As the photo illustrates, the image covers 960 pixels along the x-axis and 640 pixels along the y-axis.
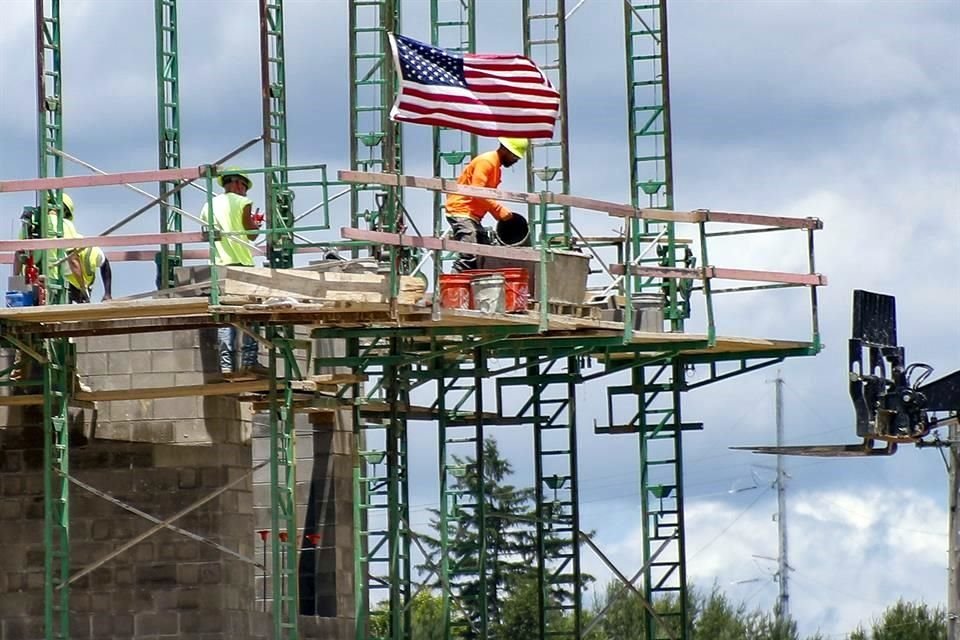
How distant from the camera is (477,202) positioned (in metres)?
31.6

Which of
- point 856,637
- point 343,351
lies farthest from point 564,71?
point 856,637

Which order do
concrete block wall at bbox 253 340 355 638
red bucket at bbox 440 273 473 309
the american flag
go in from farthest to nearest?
1. concrete block wall at bbox 253 340 355 638
2. red bucket at bbox 440 273 473 309
3. the american flag

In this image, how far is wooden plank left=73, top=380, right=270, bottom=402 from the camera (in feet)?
109

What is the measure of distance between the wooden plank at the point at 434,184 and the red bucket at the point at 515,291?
0.81 m

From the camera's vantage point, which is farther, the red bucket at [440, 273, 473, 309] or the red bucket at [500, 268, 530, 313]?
the red bucket at [500, 268, 530, 313]

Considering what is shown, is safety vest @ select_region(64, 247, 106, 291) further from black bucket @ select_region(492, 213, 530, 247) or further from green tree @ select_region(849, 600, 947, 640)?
green tree @ select_region(849, 600, 947, 640)

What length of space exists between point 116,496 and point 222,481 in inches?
51.6

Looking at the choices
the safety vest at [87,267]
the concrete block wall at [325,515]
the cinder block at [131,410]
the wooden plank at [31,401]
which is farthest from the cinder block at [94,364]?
the concrete block wall at [325,515]

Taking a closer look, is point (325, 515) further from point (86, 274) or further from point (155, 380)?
point (86, 274)

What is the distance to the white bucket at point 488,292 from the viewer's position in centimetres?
3081

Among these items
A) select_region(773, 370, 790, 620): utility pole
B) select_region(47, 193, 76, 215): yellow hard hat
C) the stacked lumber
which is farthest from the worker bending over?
select_region(773, 370, 790, 620): utility pole

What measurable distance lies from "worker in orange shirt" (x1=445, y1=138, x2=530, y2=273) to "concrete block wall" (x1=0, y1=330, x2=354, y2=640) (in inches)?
154

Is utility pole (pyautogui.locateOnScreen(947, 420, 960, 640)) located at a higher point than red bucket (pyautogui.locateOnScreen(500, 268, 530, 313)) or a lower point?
lower

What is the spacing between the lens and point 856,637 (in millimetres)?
73125
